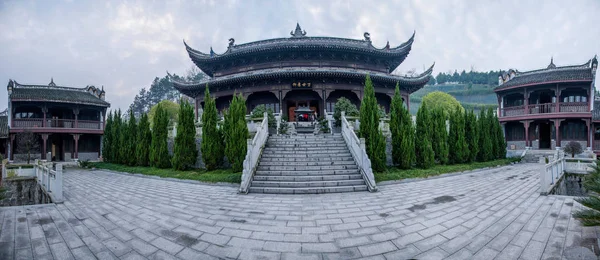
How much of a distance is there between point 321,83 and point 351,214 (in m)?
14.5

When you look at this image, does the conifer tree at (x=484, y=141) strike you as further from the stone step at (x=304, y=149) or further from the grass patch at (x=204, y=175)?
the grass patch at (x=204, y=175)

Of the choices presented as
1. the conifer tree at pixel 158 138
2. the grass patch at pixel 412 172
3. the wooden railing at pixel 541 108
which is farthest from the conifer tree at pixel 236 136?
the wooden railing at pixel 541 108

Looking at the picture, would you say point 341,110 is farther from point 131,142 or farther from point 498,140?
point 131,142

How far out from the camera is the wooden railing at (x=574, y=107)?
18250 millimetres

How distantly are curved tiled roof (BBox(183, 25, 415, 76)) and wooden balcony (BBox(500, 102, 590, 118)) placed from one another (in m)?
10.3

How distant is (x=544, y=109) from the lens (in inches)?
766

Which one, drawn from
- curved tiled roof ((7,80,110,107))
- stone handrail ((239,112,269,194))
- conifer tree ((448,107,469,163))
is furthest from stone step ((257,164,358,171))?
curved tiled roof ((7,80,110,107))

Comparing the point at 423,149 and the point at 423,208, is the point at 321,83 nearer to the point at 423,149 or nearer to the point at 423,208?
the point at 423,149

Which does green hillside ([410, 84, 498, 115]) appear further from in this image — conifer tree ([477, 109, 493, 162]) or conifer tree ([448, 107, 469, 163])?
conifer tree ([448, 107, 469, 163])

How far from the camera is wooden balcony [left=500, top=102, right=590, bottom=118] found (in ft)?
60.2

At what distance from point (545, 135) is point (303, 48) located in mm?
21888

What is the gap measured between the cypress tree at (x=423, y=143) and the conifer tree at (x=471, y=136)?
3.94 metres

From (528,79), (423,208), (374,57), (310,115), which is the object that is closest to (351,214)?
(423,208)

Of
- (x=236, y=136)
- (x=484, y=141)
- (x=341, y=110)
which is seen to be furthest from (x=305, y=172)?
(x=484, y=141)
